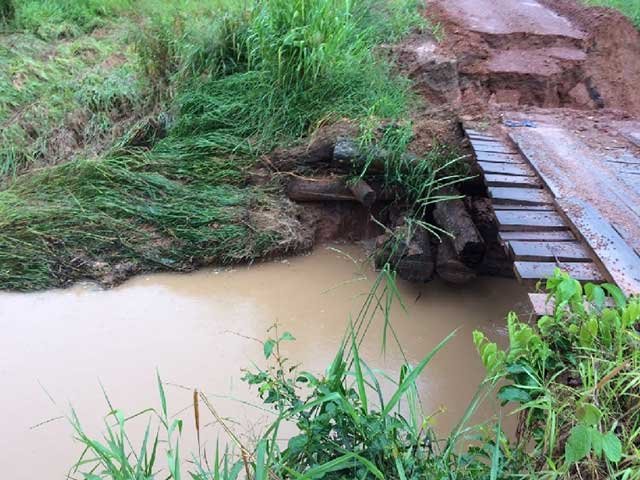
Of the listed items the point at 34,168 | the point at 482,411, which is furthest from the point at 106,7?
the point at 482,411

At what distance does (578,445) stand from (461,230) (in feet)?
7.31

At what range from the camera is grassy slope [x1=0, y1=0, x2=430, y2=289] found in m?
4.31

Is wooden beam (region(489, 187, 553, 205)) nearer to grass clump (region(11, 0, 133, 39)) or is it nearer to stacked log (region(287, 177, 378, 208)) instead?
stacked log (region(287, 177, 378, 208))

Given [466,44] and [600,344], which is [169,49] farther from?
[600,344]

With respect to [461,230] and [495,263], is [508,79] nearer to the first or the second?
[495,263]

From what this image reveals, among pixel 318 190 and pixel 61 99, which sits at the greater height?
pixel 61 99

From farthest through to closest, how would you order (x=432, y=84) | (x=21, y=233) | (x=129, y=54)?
(x=129, y=54) → (x=432, y=84) → (x=21, y=233)

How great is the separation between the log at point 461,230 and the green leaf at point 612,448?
2.12 m

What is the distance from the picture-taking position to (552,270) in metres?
2.55

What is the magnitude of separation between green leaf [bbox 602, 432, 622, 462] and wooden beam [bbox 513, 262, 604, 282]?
94 centimetres

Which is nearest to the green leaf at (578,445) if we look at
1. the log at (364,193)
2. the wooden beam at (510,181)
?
the wooden beam at (510,181)

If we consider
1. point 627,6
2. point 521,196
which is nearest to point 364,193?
point 521,196

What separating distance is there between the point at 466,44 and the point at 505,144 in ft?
6.15

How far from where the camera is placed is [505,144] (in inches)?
155
